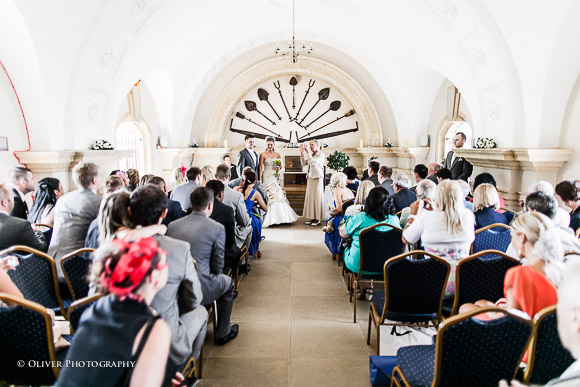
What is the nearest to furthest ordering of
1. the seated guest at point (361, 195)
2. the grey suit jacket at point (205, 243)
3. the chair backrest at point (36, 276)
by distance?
the chair backrest at point (36, 276), the grey suit jacket at point (205, 243), the seated guest at point (361, 195)

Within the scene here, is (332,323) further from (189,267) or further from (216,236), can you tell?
(189,267)

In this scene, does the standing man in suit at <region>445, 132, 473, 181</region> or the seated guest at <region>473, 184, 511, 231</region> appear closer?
the seated guest at <region>473, 184, 511, 231</region>

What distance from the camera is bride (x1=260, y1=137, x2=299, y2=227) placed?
7.80 meters

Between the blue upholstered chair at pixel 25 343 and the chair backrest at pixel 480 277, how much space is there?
241 cm

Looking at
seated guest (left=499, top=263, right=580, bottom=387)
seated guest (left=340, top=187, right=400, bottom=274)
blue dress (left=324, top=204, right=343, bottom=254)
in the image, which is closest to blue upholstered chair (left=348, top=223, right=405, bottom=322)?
seated guest (left=340, top=187, right=400, bottom=274)

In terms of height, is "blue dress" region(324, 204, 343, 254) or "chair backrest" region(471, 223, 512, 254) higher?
"chair backrest" region(471, 223, 512, 254)

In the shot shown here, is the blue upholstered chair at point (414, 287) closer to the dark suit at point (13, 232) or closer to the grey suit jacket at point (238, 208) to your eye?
the grey suit jacket at point (238, 208)

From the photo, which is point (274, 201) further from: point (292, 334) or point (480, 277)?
point (480, 277)

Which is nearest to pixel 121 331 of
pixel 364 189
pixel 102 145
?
pixel 364 189

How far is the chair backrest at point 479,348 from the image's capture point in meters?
1.74

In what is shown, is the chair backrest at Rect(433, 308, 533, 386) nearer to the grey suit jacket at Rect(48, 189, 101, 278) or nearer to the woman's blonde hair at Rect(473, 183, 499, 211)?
the woman's blonde hair at Rect(473, 183, 499, 211)

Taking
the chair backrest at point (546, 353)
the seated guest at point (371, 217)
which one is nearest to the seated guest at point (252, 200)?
the seated guest at point (371, 217)

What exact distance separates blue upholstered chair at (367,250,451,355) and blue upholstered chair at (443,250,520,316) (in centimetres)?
10

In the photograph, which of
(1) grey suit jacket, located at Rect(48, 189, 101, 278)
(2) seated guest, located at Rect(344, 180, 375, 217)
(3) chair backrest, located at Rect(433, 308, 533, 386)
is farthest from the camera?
(2) seated guest, located at Rect(344, 180, 375, 217)
